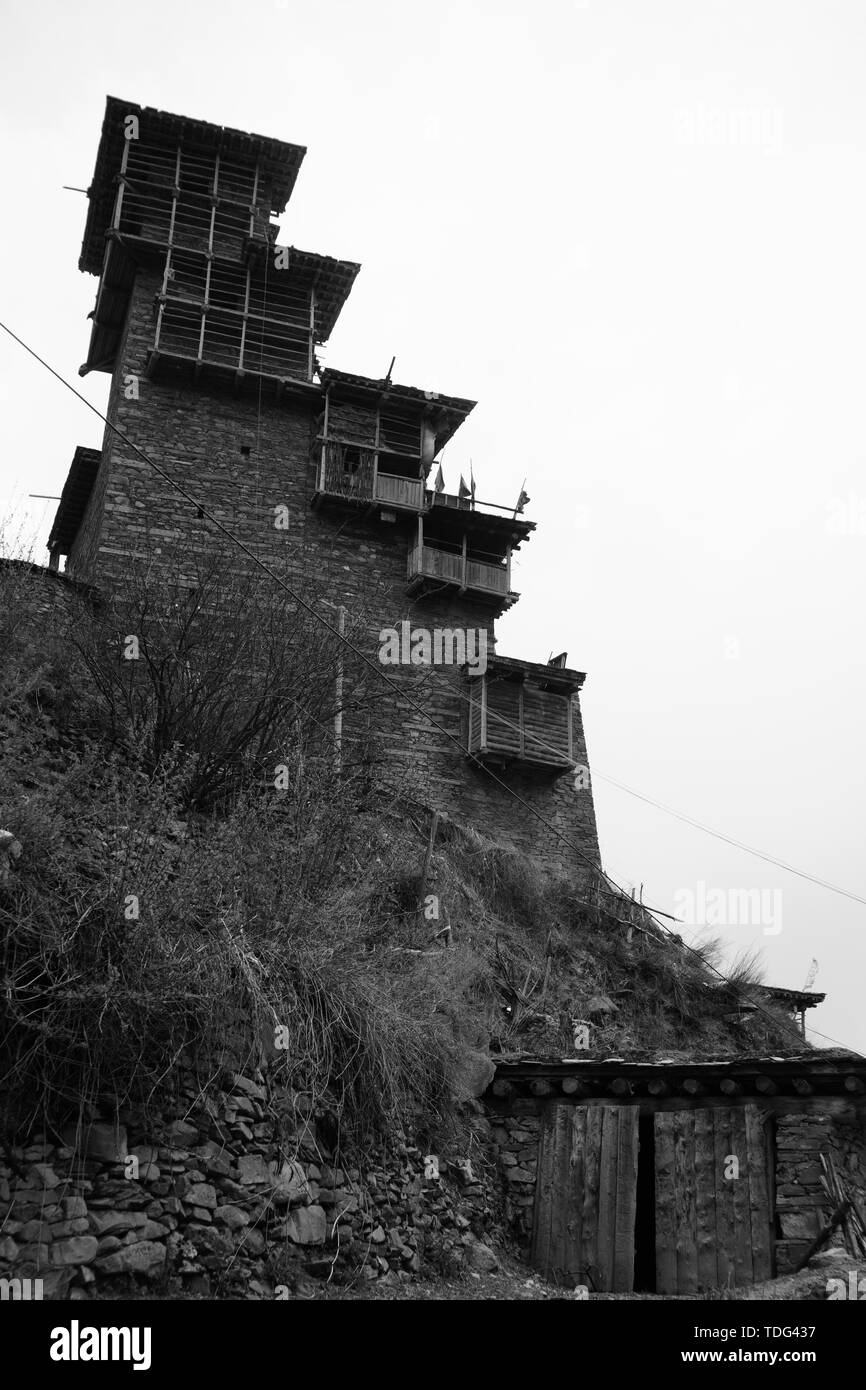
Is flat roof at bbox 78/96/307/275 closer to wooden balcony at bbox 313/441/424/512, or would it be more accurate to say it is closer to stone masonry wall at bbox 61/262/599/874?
stone masonry wall at bbox 61/262/599/874

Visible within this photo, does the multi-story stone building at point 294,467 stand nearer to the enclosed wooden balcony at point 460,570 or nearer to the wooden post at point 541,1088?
the enclosed wooden balcony at point 460,570

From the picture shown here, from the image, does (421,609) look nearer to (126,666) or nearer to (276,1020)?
(126,666)

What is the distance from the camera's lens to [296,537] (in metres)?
22.6

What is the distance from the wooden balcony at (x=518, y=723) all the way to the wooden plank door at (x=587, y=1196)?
1012 centimetres

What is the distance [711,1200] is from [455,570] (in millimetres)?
14331

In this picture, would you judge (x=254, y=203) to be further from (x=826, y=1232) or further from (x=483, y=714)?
(x=826, y=1232)

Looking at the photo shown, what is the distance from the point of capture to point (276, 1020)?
9.12m

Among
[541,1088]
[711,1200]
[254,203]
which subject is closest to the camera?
[711,1200]

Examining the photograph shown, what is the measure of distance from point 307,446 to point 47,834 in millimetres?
16134

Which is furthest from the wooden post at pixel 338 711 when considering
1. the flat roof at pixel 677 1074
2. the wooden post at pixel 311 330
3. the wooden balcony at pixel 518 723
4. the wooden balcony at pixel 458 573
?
the wooden post at pixel 311 330

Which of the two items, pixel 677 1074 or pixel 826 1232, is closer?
pixel 826 1232

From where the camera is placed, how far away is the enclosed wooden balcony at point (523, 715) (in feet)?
71.7

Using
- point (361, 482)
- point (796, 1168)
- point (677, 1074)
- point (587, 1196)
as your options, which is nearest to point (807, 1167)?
point (796, 1168)
